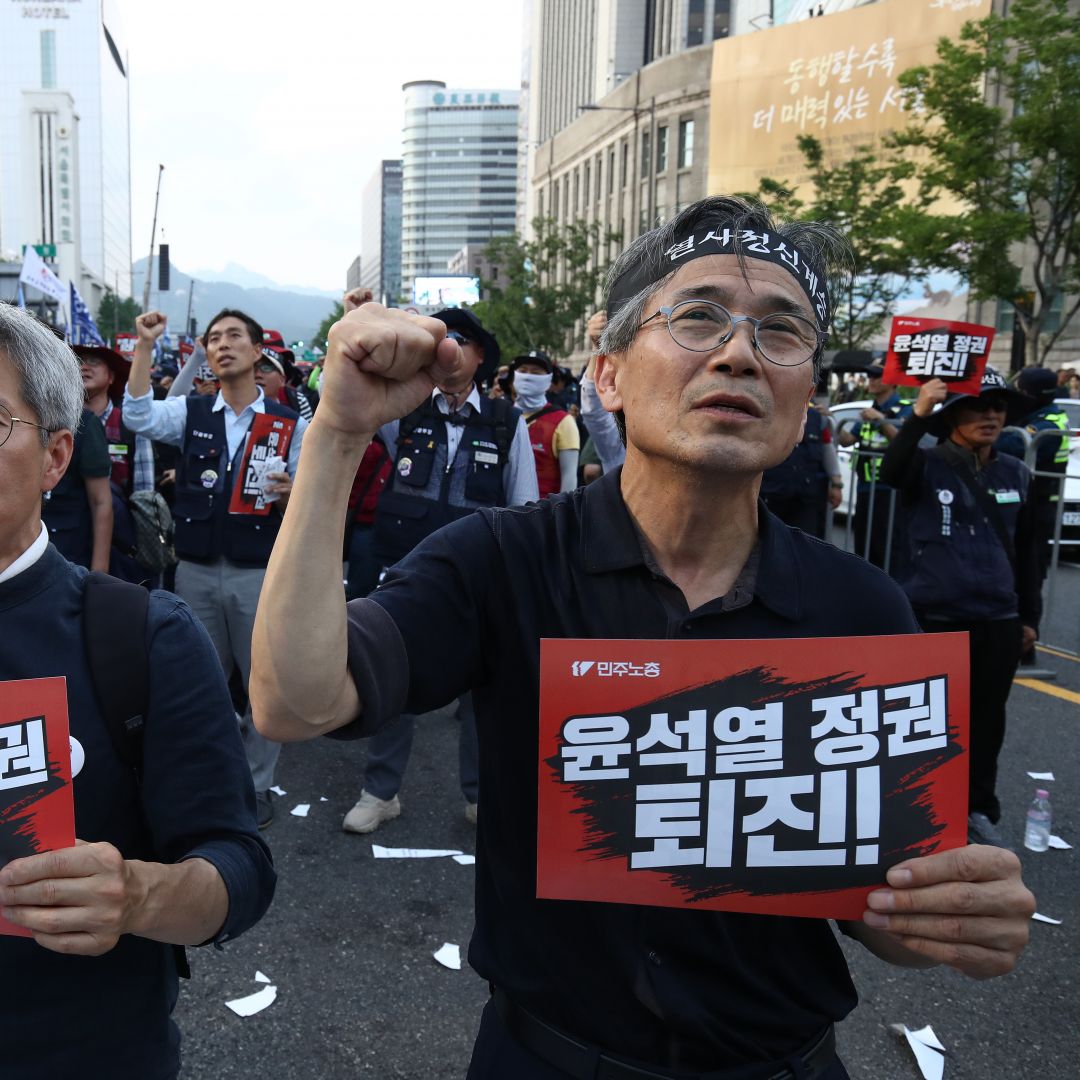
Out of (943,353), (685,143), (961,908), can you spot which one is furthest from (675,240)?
(685,143)

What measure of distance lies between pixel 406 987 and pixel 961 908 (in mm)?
2371

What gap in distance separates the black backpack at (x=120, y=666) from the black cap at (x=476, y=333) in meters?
3.45

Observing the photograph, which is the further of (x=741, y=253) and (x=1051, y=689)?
(x=1051, y=689)

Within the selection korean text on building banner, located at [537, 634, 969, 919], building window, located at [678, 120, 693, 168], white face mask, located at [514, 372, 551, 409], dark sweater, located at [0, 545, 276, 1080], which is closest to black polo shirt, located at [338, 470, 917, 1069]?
korean text on building banner, located at [537, 634, 969, 919]

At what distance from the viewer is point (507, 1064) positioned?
1515 millimetres

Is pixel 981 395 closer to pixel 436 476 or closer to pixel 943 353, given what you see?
pixel 943 353

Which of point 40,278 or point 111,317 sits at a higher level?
point 111,317

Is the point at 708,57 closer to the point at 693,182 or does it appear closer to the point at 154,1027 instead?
the point at 693,182

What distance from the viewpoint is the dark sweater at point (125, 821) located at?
152 centimetres

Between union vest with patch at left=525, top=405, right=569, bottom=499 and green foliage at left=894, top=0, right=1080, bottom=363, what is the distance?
13352 millimetres

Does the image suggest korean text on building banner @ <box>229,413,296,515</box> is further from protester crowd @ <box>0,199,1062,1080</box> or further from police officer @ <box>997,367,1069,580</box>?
police officer @ <box>997,367,1069,580</box>

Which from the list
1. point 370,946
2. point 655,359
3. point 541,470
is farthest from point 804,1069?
point 541,470

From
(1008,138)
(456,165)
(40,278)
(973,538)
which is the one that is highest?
(456,165)

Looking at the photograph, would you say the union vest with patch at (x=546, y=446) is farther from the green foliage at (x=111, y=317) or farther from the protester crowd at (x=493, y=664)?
the green foliage at (x=111, y=317)
